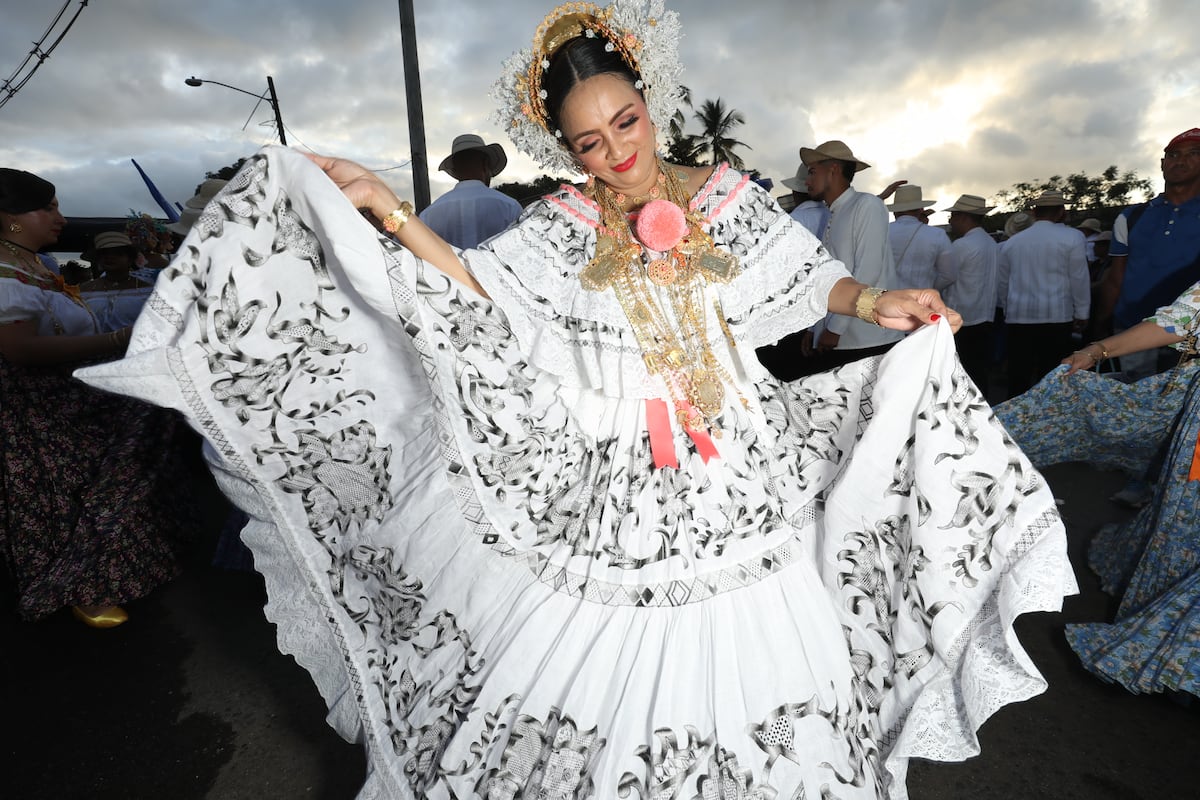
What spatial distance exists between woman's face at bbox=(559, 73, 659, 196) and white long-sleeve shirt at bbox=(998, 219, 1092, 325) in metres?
5.38

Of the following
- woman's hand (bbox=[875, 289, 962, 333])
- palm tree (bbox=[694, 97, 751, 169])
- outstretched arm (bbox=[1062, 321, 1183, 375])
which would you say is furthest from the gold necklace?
palm tree (bbox=[694, 97, 751, 169])

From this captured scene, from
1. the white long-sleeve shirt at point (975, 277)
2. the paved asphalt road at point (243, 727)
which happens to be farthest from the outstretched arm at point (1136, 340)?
the white long-sleeve shirt at point (975, 277)

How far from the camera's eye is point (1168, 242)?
3643 mm

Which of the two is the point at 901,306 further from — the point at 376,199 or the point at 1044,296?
the point at 1044,296

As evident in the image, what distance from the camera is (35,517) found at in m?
3.18

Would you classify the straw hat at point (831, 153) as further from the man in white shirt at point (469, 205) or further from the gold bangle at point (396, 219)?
the gold bangle at point (396, 219)

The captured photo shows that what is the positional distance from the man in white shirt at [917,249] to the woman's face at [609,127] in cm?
522

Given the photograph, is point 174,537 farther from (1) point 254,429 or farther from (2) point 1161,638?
(2) point 1161,638

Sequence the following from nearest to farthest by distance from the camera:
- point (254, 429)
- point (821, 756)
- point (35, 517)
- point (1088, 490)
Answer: point (821, 756)
point (254, 429)
point (35, 517)
point (1088, 490)

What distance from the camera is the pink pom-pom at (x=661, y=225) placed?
67.1 inches

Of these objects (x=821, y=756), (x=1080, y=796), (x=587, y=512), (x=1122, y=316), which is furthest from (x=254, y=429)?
(x=1122, y=316)

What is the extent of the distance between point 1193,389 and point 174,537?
14.8 feet

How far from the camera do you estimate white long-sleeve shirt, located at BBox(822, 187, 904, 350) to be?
4.13 meters

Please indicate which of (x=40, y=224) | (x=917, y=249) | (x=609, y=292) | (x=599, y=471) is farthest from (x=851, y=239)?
(x=40, y=224)
